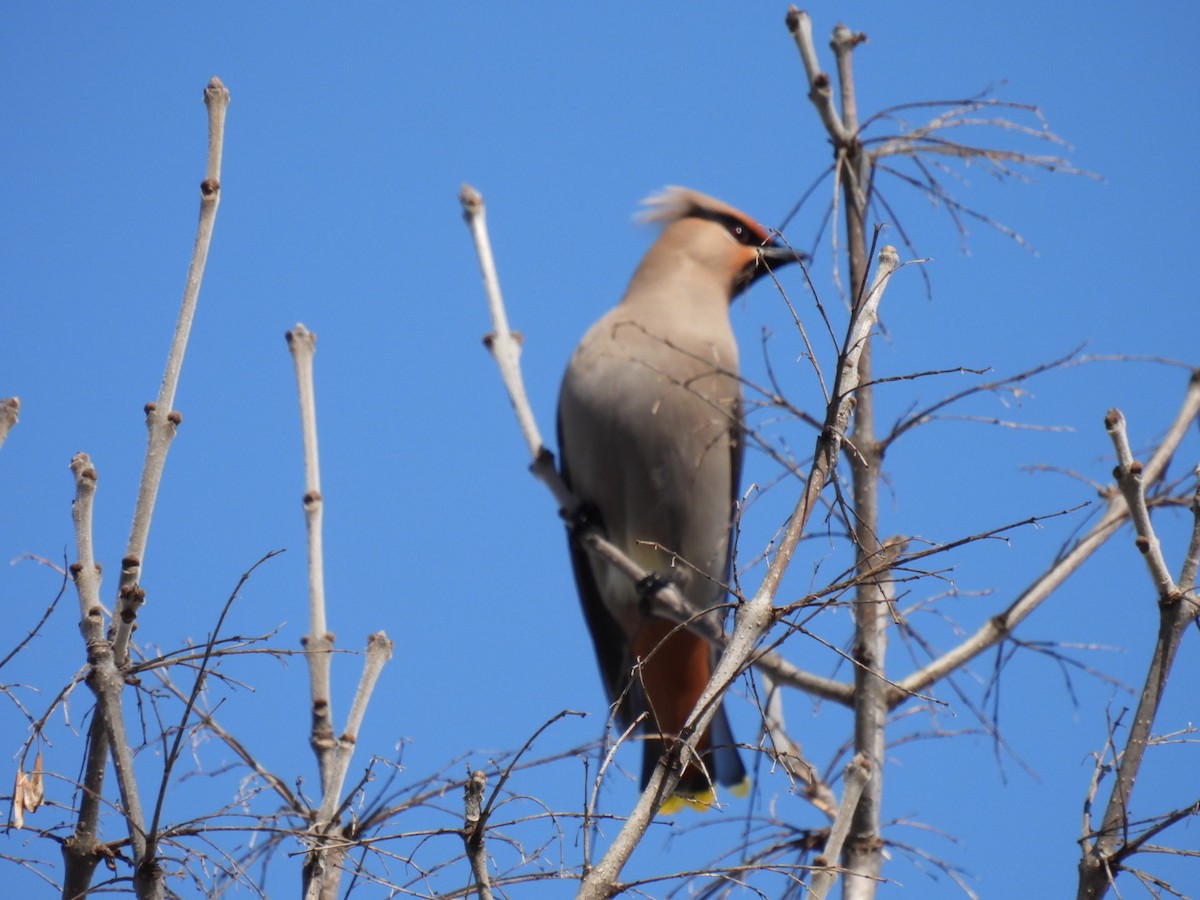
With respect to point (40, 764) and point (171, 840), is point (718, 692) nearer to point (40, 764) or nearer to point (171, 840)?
point (171, 840)

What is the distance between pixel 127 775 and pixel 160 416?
15.9 inches

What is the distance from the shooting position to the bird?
427cm

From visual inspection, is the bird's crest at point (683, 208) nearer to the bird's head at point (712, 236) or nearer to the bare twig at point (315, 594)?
the bird's head at point (712, 236)

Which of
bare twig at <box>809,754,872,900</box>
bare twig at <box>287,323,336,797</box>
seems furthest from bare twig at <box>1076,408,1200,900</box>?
bare twig at <box>287,323,336,797</box>

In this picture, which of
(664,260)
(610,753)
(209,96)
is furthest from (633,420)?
(610,753)

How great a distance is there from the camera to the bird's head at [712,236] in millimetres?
4824

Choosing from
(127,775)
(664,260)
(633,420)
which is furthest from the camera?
(664,260)

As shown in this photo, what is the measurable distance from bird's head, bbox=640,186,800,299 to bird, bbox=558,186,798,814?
13cm

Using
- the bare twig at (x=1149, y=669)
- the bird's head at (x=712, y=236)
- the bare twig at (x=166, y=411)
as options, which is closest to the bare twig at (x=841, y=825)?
the bare twig at (x=1149, y=669)

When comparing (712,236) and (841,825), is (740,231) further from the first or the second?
(841,825)

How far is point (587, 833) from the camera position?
1495 mm

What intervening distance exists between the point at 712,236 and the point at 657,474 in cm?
99

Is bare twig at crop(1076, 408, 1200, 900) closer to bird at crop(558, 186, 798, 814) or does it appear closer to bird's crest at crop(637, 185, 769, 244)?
bird at crop(558, 186, 798, 814)

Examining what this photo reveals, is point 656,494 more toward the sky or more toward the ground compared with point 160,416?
more toward the sky
